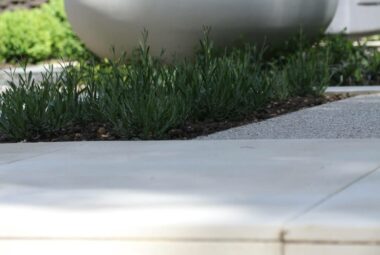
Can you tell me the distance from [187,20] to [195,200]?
717 cm

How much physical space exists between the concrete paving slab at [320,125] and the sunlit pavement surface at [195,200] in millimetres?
712

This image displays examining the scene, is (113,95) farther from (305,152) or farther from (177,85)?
(305,152)

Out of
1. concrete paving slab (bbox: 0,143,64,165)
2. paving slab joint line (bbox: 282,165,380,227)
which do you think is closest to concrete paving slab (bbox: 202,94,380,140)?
concrete paving slab (bbox: 0,143,64,165)

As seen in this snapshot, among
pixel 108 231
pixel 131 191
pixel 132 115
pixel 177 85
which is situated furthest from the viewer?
pixel 177 85

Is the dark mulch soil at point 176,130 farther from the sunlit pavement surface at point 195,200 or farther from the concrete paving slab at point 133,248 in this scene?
the concrete paving slab at point 133,248

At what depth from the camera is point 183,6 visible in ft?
39.9

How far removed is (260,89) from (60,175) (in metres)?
3.64

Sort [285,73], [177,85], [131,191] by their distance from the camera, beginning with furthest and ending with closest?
[285,73]
[177,85]
[131,191]

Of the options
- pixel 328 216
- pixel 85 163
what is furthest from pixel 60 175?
pixel 328 216

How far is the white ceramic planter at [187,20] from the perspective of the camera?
12.1m

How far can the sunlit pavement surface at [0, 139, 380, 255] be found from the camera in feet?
14.6

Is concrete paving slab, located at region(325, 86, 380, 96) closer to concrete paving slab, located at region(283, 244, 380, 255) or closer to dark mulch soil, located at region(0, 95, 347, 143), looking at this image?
dark mulch soil, located at region(0, 95, 347, 143)

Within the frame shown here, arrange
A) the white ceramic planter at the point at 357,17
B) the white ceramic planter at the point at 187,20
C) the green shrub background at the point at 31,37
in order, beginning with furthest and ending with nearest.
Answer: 1. the green shrub background at the point at 31,37
2. the white ceramic planter at the point at 357,17
3. the white ceramic planter at the point at 187,20

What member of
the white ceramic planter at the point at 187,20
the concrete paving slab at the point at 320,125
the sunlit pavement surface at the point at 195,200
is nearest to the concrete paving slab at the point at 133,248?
the sunlit pavement surface at the point at 195,200
